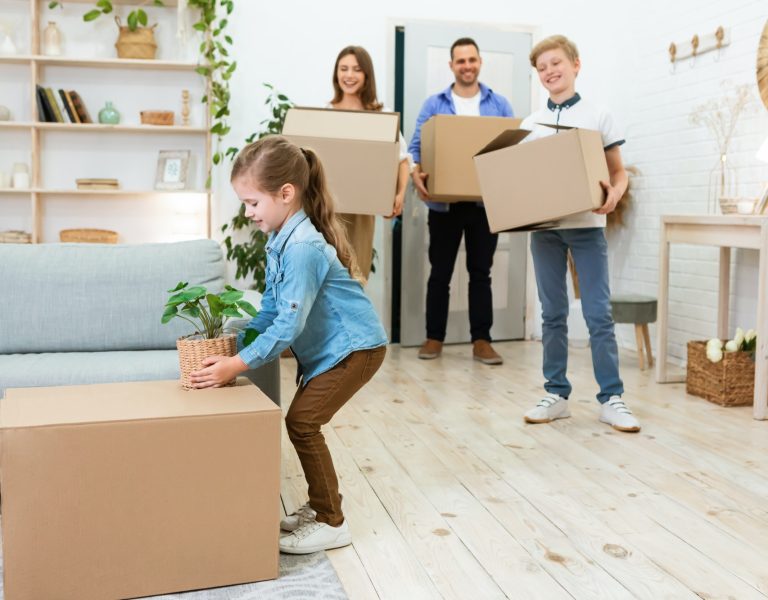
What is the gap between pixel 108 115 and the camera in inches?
170

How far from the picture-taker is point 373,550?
1.90m

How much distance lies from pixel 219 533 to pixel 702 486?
140 centimetres

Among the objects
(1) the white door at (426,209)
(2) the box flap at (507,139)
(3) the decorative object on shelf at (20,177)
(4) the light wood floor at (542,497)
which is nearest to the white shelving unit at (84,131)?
(3) the decorative object on shelf at (20,177)

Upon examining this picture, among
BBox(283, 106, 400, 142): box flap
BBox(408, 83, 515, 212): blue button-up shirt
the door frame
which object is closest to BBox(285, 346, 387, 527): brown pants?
BBox(283, 106, 400, 142): box flap

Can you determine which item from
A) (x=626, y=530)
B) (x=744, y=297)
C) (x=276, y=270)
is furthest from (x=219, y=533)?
(x=744, y=297)

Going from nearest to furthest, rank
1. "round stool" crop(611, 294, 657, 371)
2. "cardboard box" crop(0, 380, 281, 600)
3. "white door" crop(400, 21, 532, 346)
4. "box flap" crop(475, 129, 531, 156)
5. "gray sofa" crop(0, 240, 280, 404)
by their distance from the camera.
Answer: "cardboard box" crop(0, 380, 281, 600) < "gray sofa" crop(0, 240, 280, 404) < "box flap" crop(475, 129, 531, 156) < "round stool" crop(611, 294, 657, 371) < "white door" crop(400, 21, 532, 346)

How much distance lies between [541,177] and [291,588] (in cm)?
162

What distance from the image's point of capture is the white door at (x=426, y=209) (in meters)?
4.61

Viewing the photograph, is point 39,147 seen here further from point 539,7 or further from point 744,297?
point 744,297

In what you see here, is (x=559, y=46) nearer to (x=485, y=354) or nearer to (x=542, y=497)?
(x=542, y=497)

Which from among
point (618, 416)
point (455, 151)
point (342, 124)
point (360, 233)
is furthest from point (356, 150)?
point (618, 416)

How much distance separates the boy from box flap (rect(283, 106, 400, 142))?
588 mm

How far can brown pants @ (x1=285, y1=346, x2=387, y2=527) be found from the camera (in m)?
1.87

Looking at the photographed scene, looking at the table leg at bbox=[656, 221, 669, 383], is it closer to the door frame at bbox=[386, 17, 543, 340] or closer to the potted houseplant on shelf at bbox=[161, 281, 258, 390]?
the door frame at bbox=[386, 17, 543, 340]
